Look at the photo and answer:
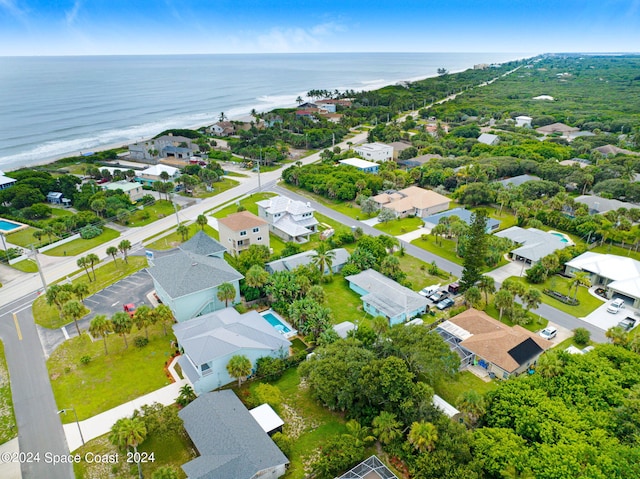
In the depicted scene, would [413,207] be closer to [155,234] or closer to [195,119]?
[155,234]

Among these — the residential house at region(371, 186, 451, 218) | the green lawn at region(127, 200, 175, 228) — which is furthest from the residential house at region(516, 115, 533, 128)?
the green lawn at region(127, 200, 175, 228)

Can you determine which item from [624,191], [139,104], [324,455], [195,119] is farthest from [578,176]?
[139,104]

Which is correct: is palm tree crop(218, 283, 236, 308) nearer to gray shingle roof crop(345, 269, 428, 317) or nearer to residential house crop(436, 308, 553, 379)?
gray shingle roof crop(345, 269, 428, 317)

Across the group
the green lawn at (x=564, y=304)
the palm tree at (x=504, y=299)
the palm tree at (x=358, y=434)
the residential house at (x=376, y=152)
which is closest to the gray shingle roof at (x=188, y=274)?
the palm tree at (x=358, y=434)

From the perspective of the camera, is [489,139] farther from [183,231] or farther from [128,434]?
[128,434]

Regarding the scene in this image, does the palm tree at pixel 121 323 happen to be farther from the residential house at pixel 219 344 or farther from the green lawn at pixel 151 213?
the green lawn at pixel 151 213

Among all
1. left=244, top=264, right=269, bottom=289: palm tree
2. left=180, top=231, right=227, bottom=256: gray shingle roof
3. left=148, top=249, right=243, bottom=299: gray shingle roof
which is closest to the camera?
left=148, top=249, right=243, bottom=299: gray shingle roof
